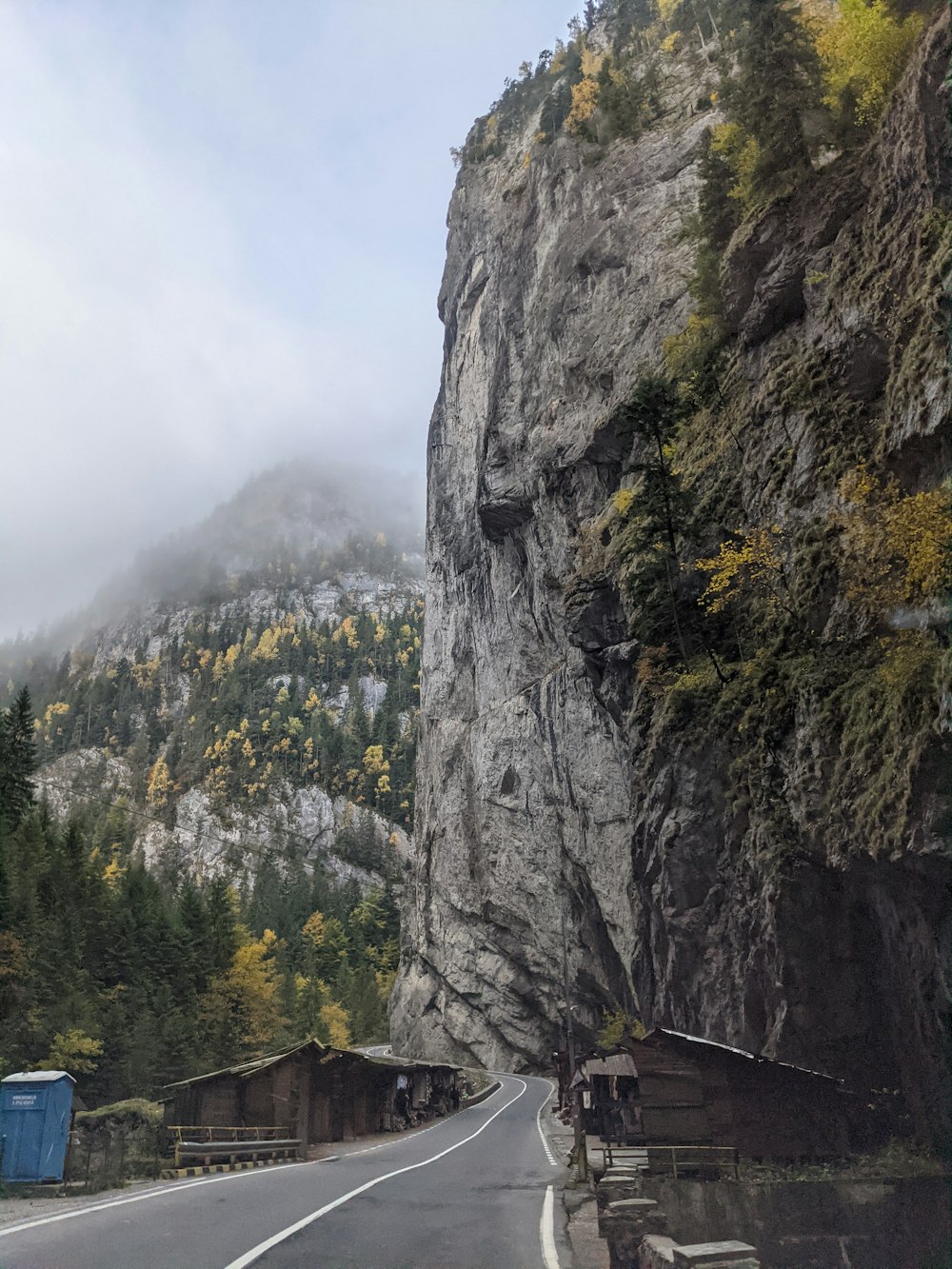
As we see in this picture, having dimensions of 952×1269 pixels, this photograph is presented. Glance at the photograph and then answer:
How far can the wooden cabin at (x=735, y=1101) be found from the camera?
1706 cm

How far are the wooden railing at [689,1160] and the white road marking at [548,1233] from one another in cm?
188

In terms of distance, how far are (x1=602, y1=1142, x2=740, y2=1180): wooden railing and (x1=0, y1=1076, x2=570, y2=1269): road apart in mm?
2118

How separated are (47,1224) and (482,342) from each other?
60.9 m

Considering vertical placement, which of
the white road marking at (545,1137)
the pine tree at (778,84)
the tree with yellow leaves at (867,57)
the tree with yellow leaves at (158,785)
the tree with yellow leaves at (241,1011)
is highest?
the tree with yellow leaves at (158,785)

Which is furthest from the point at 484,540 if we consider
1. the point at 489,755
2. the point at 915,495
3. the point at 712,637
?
the point at 915,495

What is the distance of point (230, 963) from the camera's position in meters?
57.6

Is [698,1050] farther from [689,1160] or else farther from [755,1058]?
[689,1160]

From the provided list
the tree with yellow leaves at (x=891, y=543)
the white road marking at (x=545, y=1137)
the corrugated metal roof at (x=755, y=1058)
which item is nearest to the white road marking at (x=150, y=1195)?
the white road marking at (x=545, y=1137)

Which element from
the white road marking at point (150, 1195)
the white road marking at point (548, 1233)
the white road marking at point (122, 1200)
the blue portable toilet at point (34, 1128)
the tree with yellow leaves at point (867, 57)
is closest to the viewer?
the white road marking at point (548, 1233)

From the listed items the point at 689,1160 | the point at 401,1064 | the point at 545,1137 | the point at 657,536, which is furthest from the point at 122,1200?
the point at 401,1064

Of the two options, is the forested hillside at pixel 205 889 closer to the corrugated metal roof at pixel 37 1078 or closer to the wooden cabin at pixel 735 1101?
the corrugated metal roof at pixel 37 1078

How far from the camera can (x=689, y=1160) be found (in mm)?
16406

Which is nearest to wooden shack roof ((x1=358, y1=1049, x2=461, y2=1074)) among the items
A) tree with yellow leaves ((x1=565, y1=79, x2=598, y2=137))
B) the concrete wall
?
the concrete wall

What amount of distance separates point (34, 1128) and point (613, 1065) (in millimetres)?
14511
